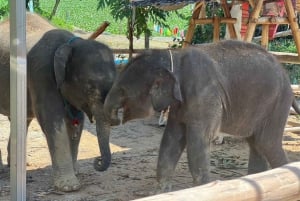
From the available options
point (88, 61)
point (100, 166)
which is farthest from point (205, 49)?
point (100, 166)

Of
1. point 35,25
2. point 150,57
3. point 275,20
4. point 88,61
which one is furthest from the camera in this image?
point 275,20

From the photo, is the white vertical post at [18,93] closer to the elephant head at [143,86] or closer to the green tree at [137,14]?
the elephant head at [143,86]

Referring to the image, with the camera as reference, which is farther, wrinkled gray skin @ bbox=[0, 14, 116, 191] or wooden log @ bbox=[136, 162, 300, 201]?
wrinkled gray skin @ bbox=[0, 14, 116, 191]

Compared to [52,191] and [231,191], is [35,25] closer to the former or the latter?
[52,191]

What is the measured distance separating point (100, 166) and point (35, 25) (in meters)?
1.67

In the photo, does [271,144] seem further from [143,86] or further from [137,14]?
[137,14]

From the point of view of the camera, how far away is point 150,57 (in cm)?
431

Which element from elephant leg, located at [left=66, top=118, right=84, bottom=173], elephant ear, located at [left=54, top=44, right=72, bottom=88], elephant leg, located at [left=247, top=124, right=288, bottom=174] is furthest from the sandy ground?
elephant ear, located at [left=54, top=44, right=72, bottom=88]

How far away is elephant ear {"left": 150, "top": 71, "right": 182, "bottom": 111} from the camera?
4.16 meters

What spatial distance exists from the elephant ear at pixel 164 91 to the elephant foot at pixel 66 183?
1017 millimetres

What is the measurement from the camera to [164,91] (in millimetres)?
4207

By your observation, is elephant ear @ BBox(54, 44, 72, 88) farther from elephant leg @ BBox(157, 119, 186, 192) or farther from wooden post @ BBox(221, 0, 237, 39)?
wooden post @ BBox(221, 0, 237, 39)

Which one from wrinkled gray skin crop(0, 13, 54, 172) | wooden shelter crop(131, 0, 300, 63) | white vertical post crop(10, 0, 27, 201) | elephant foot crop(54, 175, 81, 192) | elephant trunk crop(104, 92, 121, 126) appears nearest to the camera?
white vertical post crop(10, 0, 27, 201)

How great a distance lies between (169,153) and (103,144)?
0.51 meters
